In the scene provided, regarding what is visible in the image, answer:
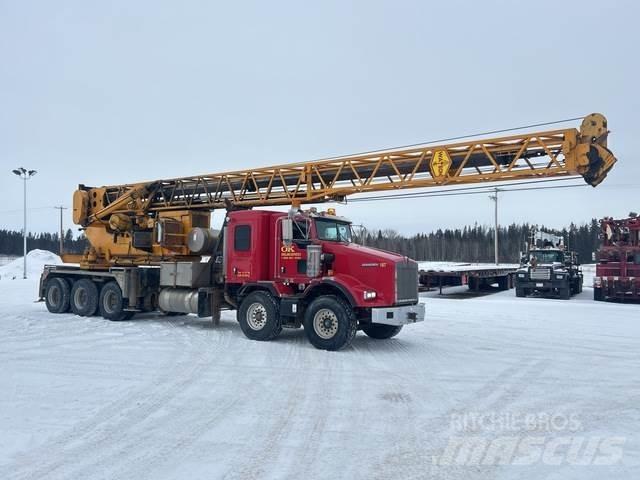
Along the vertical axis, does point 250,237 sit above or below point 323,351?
above

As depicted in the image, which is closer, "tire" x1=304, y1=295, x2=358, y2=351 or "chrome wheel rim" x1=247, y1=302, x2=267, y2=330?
"tire" x1=304, y1=295, x2=358, y2=351

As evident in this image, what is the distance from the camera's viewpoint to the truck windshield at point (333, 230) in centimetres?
1259

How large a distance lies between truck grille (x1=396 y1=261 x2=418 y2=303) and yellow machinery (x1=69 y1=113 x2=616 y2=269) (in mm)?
1960

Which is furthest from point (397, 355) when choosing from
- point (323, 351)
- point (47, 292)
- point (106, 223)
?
point (47, 292)

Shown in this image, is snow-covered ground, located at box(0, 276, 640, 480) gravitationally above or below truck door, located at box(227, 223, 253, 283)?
below

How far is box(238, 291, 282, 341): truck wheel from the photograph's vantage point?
12.7 metres

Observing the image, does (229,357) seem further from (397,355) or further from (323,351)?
(397,355)

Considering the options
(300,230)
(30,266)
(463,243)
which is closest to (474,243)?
(463,243)

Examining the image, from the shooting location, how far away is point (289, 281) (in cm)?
1270

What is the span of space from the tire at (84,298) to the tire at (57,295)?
236 millimetres

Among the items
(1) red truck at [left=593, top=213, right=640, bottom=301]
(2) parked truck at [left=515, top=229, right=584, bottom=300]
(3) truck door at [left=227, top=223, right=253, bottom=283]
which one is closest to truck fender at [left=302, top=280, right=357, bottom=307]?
(3) truck door at [left=227, top=223, right=253, bottom=283]

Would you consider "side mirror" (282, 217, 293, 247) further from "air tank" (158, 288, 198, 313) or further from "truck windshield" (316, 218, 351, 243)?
"air tank" (158, 288, 198, 313)

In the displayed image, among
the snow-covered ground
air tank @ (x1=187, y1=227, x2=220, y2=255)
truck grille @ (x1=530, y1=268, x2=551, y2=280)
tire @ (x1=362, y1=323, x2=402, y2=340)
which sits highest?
air tank @ (x1=187, y1=227, x2=220, y2=255)

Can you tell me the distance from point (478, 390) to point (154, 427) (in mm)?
4598
